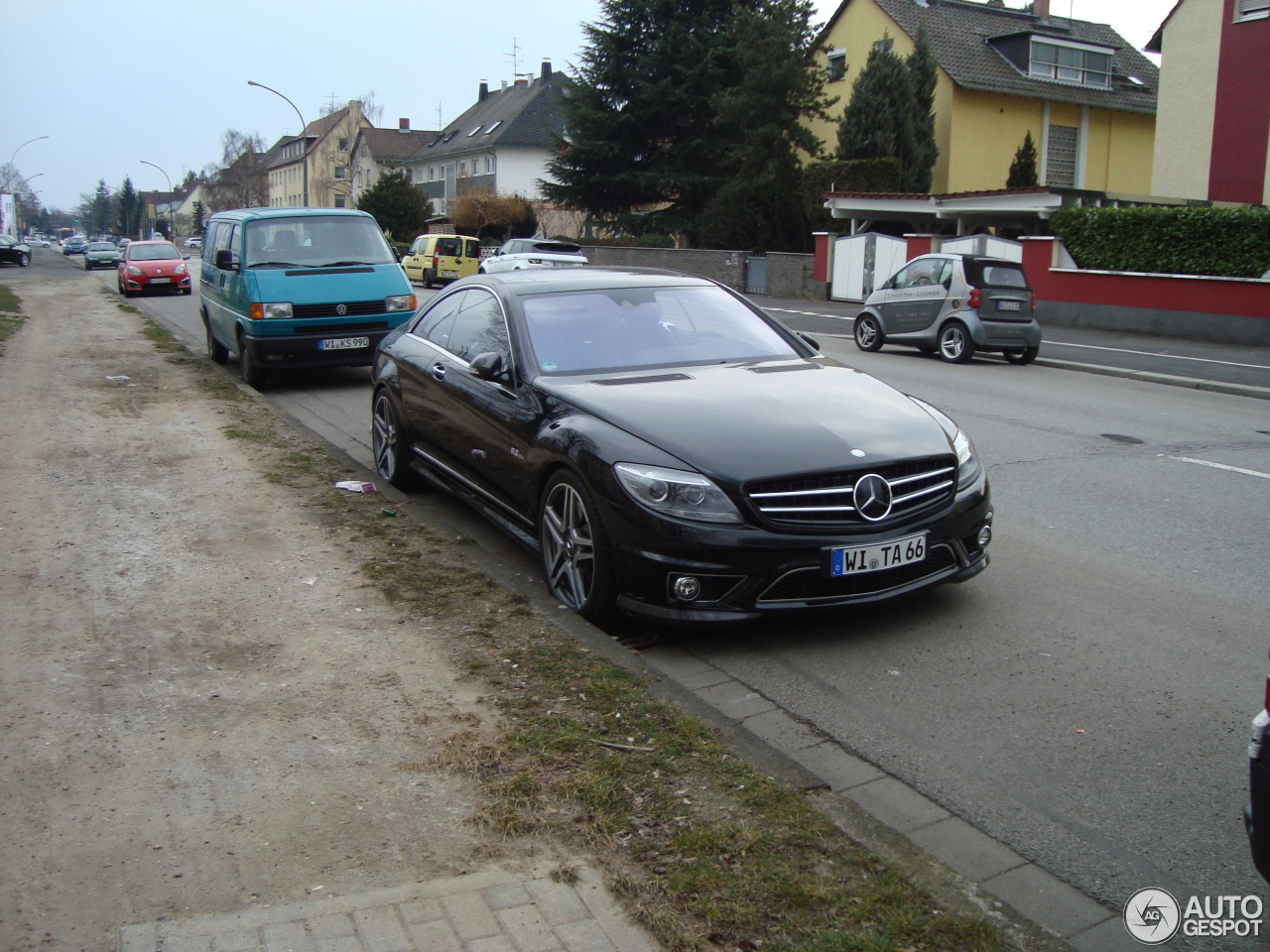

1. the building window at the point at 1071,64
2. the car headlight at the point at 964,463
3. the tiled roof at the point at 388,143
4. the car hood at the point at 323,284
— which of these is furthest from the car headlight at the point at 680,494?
the tiled roof at the point at 388,143

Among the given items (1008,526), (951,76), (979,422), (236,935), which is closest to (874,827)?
(236,935)

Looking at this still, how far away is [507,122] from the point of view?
73.3m

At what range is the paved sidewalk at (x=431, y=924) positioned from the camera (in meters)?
2.78

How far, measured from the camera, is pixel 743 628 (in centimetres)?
533

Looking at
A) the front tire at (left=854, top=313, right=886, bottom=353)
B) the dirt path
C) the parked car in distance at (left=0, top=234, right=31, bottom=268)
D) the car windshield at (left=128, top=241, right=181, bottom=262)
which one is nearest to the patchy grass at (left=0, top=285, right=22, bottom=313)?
the car windshield at (left=128, top=241, right=181, bottom=262)

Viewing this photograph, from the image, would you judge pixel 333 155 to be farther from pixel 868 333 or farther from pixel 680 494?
pixel 680 494

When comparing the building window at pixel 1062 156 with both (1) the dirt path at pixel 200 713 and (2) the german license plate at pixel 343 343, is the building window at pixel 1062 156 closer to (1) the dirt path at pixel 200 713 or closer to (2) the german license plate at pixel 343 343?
(2) the german license plate at pixel 343 343

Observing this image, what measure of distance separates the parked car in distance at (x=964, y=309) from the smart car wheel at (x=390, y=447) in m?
11.4

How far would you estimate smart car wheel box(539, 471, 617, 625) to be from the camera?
16.7ft

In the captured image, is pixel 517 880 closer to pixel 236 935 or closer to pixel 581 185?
pixel 236 935

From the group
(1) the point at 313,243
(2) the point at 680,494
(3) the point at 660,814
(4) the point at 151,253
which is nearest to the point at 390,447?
(2) the point at 680,494

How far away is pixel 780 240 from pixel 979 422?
28.5m

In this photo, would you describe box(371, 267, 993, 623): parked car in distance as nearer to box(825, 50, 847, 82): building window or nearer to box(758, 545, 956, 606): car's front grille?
box(758, 545, 956, 606): car's front grille

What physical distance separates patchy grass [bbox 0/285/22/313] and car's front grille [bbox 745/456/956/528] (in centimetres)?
2380
